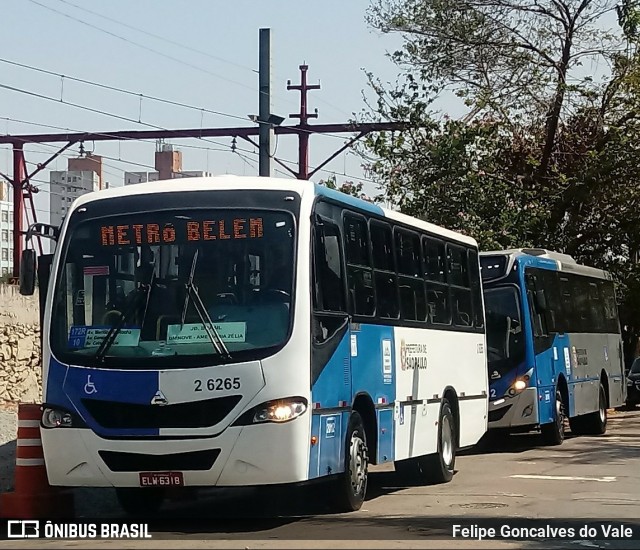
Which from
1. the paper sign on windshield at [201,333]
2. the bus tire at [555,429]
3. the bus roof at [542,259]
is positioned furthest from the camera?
the bus tire at [555,429]

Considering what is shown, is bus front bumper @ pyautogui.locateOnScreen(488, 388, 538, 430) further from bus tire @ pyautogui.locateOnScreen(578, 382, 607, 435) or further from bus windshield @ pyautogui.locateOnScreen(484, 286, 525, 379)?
bus tire @ pyautogui.locateOnScreen(578, 382, 607, 435)

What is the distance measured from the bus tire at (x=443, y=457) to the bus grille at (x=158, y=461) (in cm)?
498

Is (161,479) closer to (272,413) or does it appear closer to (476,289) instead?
(272,413)

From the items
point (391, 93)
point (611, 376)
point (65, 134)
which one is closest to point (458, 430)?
point (611, 376)

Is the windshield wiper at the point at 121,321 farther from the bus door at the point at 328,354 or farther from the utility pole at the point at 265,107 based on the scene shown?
the utility pole at the point at 265,107

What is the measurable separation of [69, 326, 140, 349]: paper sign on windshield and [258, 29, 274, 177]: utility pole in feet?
36.8

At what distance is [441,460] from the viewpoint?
584 inches

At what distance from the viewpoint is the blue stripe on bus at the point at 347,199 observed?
11562 mm

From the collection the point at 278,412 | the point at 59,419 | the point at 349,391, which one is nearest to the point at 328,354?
the point at 349,391

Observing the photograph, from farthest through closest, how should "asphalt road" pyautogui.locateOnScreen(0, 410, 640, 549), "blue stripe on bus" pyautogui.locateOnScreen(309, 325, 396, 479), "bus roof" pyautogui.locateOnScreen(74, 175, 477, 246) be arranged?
"bus roof" pyautogui.locateOnScreen(74, 175, 477, 246), "blue stripe on bus" pyautogui.locateOnScreen(309, 325, 396, 479), "asphalt road" pyautogui.locateOnScreen(0, 410, 640, 549)

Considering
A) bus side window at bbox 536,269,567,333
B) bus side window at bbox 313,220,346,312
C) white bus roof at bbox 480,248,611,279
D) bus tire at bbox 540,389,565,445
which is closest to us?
bus side window at bbox 313,220,346,312

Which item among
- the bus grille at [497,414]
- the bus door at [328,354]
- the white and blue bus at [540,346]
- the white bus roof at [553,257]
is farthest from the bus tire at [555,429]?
the bus door at [328,354]

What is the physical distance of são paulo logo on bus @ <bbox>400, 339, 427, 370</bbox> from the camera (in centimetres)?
1352

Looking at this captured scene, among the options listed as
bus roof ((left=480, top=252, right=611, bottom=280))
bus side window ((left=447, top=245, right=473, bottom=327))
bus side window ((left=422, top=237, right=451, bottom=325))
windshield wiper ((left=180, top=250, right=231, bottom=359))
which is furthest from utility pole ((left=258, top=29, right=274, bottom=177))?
windshield wiper ((left=180, top=250, right=231, bottom=359))
